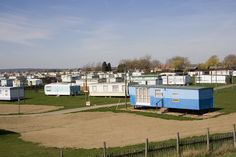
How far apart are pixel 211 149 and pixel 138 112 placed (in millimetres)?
25561

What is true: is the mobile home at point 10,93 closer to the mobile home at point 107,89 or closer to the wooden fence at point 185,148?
the mobile home at point 107,89

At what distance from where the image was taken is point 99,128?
33.1 metres

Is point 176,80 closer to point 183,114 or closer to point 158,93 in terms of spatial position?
point 158,93

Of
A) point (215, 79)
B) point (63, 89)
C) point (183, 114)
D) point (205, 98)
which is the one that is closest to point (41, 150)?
point (183, 114)

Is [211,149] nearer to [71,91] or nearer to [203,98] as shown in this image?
[203,98]

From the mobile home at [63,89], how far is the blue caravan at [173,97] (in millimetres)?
26725

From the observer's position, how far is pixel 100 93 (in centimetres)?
6681

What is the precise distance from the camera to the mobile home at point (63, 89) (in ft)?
230

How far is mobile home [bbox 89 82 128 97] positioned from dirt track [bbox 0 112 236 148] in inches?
796

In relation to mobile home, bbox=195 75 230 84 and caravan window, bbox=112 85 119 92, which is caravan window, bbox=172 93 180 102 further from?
mobile home, bbox=195 75 230 84

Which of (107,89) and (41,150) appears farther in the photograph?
(107,89)

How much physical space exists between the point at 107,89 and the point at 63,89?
9946mm

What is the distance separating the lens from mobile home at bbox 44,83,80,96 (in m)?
70.1

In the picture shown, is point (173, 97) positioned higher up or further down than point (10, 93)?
higher up
